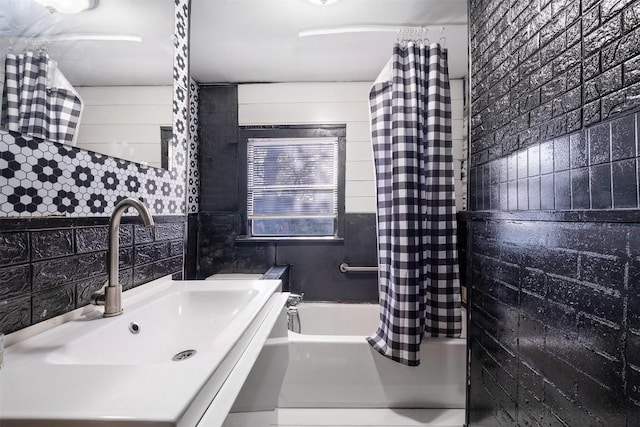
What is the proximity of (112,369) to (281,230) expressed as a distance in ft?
6.57

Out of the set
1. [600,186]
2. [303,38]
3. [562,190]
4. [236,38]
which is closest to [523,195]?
[562,190]

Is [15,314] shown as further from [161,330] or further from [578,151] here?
[578,151]

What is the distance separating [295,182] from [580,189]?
1.90 meters

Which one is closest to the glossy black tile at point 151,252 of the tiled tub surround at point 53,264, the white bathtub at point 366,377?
the tiled tub surround at point 53,264

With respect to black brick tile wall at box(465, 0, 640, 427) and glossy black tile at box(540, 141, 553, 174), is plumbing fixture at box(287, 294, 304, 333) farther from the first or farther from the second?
glossy black tile at box(540, 141, 553, 174)

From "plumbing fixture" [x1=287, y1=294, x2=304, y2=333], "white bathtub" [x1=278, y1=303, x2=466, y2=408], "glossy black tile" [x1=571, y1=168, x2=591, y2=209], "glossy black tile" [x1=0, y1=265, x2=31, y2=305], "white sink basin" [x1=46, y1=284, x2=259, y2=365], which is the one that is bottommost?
"white bathtub" [x1=278, y1=303, x2=466, y2=408]

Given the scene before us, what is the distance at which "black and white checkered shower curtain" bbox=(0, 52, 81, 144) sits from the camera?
0.63 meters

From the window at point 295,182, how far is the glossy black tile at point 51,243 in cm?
169

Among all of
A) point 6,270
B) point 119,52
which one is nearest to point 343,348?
point 6,270

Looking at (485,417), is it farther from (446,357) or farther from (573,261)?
(573,261)

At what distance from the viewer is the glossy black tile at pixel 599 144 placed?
2.32ft

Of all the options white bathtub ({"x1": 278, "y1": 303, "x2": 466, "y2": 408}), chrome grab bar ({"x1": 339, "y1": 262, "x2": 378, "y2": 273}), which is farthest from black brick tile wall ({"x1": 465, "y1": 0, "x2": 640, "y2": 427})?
chrome grab bar ({"x1": 339, "y1": 262, "x2": 378, "y2": 273})

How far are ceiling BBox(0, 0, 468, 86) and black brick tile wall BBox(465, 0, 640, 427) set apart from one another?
0.61 m

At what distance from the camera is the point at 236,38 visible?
1877 millimetres
